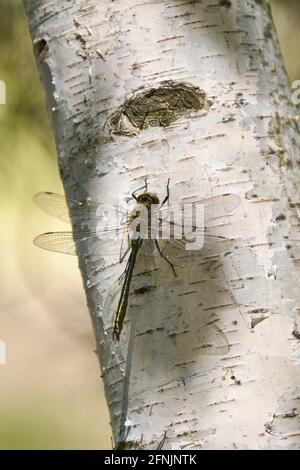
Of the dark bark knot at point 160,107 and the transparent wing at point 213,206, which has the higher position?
the dark bark knot at point 160,107

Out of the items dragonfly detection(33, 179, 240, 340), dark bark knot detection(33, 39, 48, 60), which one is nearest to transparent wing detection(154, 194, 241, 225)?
dragonfly detection(33, 179, 240, 340)

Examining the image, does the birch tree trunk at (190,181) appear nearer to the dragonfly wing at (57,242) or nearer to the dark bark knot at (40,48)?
the dark bark knot at (40,48)

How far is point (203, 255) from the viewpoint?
3.34 feet

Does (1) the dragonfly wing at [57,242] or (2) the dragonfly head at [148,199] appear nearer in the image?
(2) the dragonfly head at [148,199]

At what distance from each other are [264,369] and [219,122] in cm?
27

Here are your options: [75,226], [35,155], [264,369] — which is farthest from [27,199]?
[264,369]

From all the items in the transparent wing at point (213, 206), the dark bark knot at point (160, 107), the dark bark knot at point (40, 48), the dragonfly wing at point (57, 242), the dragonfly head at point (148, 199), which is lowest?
the transparent wing at point (213, 206)

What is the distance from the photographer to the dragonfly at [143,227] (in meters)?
1.02

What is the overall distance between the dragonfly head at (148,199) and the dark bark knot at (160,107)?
72 millimetres

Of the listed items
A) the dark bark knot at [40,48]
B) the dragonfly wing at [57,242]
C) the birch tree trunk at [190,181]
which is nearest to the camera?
the birch tree trunk at [190,181]

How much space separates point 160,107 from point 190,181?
9 centimetres

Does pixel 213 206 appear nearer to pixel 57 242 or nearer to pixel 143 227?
pixel 143 227

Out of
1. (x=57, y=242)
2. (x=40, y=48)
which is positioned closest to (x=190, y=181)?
(x=40, y=48)

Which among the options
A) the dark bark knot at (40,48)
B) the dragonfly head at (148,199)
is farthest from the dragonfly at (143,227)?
the dark bark knot at (40,48)
